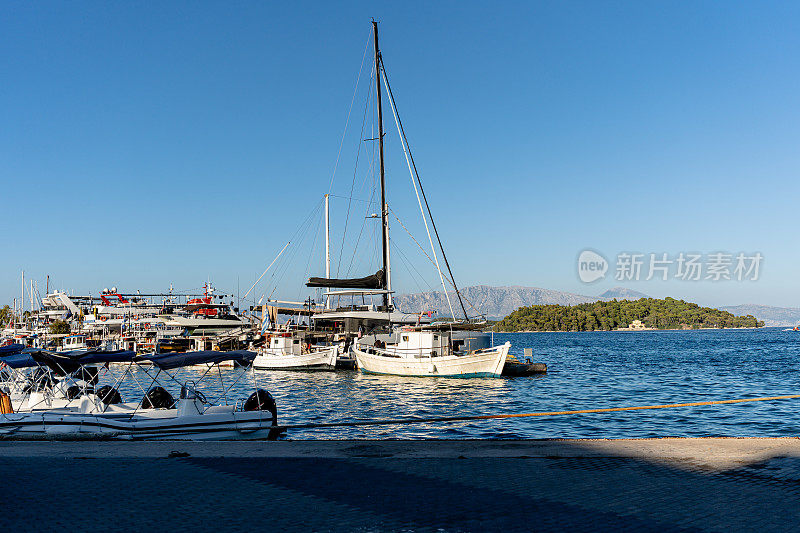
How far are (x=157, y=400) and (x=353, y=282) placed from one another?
3307 cm

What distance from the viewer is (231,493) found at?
8953mm

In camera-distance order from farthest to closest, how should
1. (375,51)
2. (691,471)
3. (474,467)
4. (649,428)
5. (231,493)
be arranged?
(375,51)
(649,428)
(474,467)
(691,471)
(231,493)

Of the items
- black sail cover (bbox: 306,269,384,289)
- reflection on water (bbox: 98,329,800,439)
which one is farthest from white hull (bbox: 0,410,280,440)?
black sail cover (bbox: 306,269,384,289)

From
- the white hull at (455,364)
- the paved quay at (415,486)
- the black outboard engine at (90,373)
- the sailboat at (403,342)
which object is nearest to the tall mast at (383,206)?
the sailboat at (403,342)

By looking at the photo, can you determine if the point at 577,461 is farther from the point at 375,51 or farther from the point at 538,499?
the point at 375,51

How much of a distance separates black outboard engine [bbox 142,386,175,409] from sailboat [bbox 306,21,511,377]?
2601 cm

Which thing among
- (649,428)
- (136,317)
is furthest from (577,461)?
(136,317)

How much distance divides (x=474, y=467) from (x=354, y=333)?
54.6 metres

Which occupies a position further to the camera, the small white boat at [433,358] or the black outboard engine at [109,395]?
the small white boat at [433,358]

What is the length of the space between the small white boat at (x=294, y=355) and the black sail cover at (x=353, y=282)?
22.5 feet

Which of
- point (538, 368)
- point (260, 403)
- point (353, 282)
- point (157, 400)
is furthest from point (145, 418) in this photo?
point (538, 368)

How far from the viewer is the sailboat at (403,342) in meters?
46.3

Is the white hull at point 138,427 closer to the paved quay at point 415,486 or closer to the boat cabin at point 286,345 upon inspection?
the paved quay at point 415,486

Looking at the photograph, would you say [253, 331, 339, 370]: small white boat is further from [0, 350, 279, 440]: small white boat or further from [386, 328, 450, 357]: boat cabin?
[0, 350, 279, 440]: small white boat
